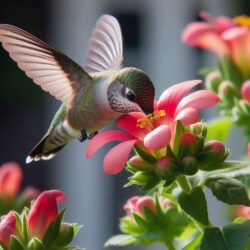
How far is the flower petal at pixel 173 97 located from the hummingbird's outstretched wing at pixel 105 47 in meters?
0.19

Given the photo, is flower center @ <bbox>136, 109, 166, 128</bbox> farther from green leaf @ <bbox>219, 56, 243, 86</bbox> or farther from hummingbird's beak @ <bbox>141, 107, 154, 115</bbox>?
green leaf @ <bbox>219, 56, 243, 86</bbox>

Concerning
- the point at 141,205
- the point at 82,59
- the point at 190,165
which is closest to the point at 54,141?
the point at 141,205

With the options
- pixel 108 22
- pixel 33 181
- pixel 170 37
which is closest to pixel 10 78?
pixel 33 181

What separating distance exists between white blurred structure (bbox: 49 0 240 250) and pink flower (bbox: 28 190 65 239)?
413 centimetres

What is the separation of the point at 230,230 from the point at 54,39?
4559 millimetres

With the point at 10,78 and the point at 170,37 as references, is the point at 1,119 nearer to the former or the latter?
the point at 10,78

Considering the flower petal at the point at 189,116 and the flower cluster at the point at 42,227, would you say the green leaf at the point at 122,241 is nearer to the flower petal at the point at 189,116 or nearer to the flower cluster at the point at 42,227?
the flower cluster at the point at 42,227

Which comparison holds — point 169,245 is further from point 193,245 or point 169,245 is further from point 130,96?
point 130,96

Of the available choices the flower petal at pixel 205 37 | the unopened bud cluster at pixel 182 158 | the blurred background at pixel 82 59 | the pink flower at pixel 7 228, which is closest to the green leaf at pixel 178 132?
the unopened bud cluster at pixel 182 158

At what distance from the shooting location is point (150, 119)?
1.13m

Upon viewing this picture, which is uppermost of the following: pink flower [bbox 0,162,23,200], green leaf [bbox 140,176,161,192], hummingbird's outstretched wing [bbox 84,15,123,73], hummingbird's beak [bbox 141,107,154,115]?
hummingbird's outstretched wing [bbox 84,15,123,73]

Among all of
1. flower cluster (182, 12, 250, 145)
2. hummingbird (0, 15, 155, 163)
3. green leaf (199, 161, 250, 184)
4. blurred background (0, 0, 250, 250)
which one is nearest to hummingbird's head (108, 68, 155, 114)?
hummingbird (0, 15, 155, 163)

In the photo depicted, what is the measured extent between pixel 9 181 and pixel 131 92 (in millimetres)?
457

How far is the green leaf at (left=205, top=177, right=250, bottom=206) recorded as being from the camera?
3.54 feet
